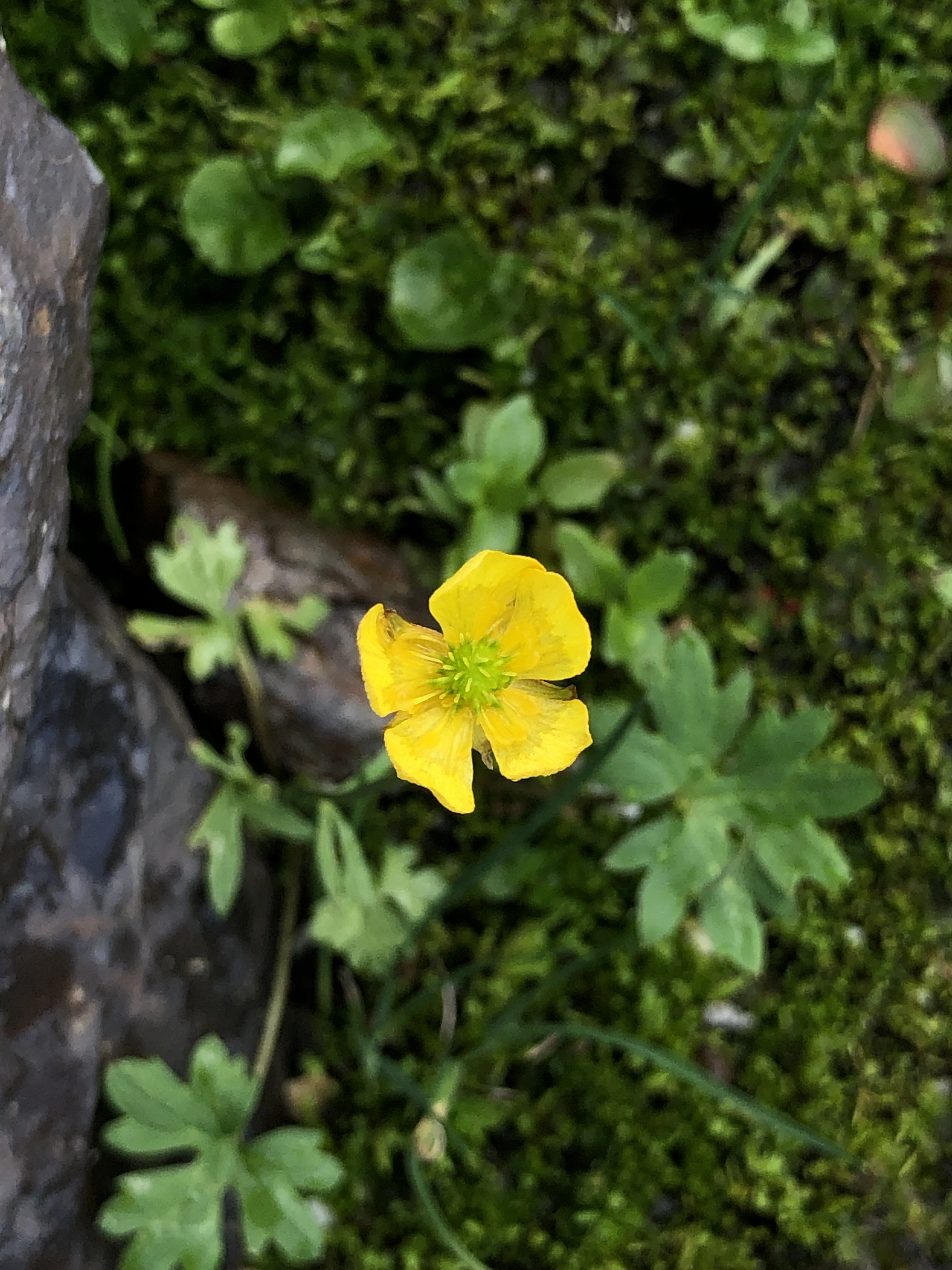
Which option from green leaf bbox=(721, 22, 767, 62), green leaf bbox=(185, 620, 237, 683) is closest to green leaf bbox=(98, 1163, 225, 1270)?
green leaf bbox=(185, 620, 237, 683)

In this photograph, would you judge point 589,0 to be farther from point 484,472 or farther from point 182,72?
point 484,472

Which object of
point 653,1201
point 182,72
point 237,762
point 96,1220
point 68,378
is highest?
point 182,72

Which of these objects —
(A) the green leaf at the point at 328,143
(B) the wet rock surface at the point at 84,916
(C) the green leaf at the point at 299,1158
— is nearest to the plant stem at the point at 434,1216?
(C) the green leaf at the point at 299,1158

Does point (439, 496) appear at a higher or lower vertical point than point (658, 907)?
higher

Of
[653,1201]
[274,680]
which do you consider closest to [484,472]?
[274,680]

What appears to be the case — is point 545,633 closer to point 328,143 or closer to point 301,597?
point 301,597

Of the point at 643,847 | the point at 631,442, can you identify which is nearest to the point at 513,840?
the point at 643,847
